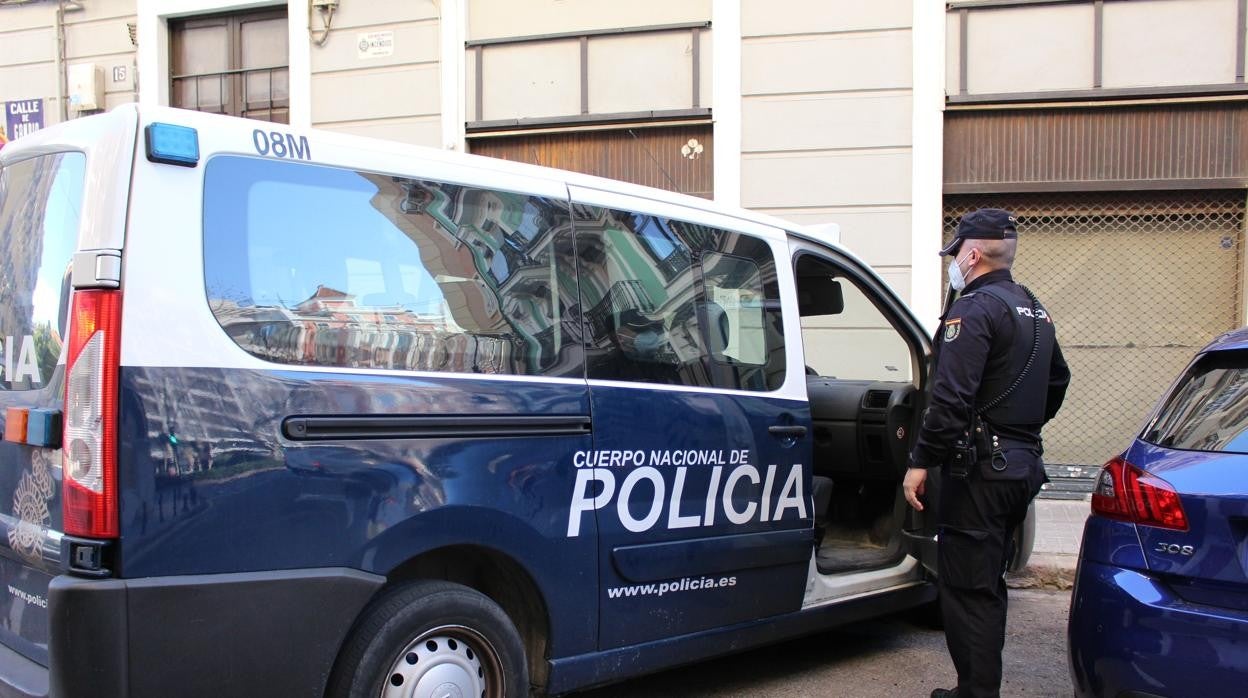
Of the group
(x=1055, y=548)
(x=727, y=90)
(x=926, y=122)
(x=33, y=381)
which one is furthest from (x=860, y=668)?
(x=727, y=90)

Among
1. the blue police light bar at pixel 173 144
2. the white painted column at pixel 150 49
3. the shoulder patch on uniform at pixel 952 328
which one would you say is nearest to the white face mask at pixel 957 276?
the shoulder patch on uniform at pixel 952 328

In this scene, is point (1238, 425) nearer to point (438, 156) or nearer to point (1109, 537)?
point (1109, 537)

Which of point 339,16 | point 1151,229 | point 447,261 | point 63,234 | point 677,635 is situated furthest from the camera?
point 339,16

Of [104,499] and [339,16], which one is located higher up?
[339,16]

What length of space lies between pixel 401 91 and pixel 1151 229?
687cm

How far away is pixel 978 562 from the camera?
11.2ft

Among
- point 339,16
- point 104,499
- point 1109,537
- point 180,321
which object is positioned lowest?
point 1109,537

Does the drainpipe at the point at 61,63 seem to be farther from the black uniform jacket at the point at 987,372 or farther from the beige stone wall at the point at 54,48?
the black uniform jacket at the point at 987,372

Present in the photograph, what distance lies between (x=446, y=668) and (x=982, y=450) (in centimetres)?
195

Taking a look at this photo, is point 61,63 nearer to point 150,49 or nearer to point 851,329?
point 150,49

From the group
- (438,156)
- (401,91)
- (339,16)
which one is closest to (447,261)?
(438,156)

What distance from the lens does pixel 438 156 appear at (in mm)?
3059

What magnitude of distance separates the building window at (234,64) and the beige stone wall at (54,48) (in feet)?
1.65

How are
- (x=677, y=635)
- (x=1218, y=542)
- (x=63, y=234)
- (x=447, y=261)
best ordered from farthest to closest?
(x=677, y=635) → (x=447, y=261) → (x=1218, y=542) → (x=63, y=234)
